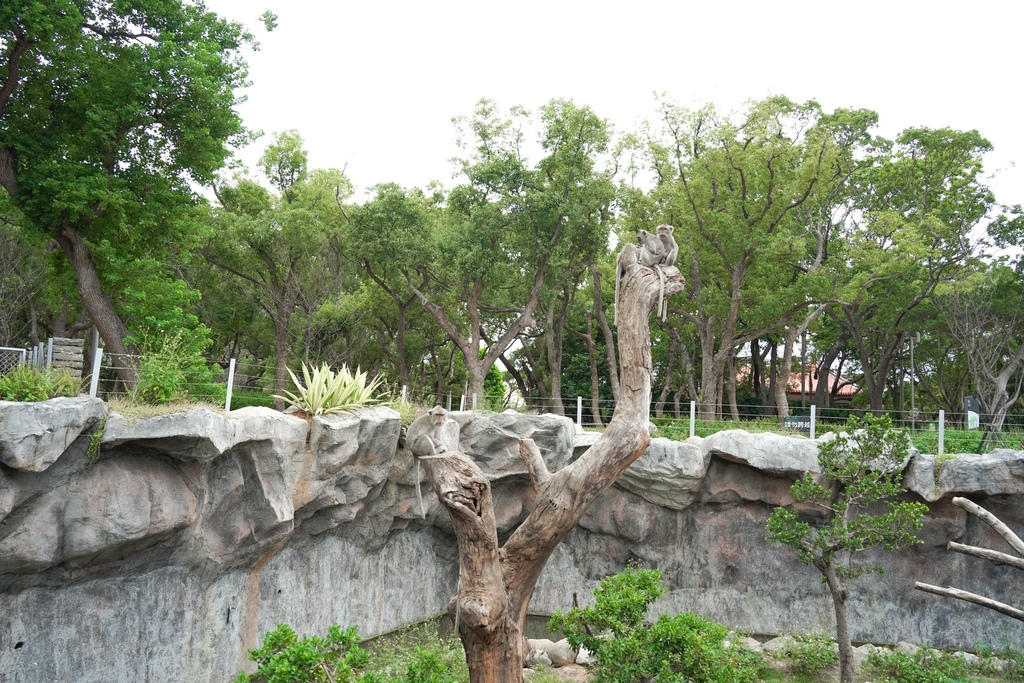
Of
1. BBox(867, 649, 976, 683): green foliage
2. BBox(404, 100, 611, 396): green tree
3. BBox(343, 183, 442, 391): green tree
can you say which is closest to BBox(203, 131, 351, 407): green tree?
BBox(343, 183, 442, 391): green tree

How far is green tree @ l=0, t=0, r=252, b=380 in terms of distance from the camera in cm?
1314

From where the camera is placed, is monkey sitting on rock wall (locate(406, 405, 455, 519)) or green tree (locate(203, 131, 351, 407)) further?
green tree (locate(203, 131, 351, 407))

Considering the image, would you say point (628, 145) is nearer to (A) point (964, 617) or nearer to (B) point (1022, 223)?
(B) point (1022, 223)

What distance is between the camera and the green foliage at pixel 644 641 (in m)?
8.64

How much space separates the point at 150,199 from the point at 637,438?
35.1ft

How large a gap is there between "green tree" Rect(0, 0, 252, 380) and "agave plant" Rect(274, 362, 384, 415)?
4.06 metres

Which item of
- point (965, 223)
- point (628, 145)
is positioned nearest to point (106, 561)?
point (628, 145)

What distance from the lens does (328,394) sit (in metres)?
10.7

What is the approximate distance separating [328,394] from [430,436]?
4114 millimetres

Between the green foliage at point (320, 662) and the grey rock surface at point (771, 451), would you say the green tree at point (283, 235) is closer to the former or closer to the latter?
the grey rock surface at point (771, 451)

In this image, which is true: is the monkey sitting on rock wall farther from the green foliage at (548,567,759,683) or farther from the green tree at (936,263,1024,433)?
the green tree at (936,263,1024,433)

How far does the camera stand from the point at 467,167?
1964 centimetres

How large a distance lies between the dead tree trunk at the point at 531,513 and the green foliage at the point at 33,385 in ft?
15.9

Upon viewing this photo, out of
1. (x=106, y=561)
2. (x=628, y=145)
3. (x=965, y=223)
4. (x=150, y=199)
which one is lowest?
(x=106, y=561)
